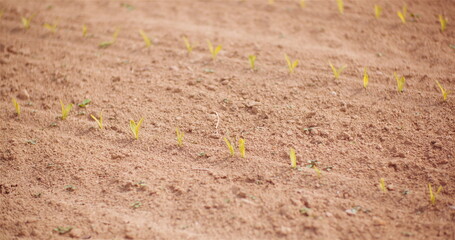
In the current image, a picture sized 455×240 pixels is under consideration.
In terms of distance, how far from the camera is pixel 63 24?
13.6ft

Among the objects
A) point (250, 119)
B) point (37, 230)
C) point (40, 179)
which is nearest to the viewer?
point (37, 230)

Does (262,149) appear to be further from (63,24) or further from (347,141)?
(63,24)

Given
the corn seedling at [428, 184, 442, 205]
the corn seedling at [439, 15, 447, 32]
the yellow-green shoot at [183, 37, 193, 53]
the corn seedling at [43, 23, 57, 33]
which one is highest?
the corn seedling at [439, 15, 447, 32]

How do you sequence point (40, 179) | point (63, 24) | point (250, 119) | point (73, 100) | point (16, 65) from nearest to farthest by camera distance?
1. point (40, 179)
2. point (250, 119)
3. point (73, 100)
4. point (16, 65)
5. point (63, 24)

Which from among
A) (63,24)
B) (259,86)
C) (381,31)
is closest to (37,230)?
(259,86)

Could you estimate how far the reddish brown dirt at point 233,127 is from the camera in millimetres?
2129

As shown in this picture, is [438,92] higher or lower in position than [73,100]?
higher

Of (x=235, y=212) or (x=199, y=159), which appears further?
(x=199, y=159)

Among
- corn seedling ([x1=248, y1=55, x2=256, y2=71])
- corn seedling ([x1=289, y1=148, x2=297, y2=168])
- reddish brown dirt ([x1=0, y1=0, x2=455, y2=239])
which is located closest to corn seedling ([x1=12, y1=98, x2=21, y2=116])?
reddish brown dirt ([x1=0, y1=0, x2=455, y2=239])

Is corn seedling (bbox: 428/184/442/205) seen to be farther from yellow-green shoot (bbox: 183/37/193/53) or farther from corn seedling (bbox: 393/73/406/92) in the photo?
yellow-green shoot (bbox: 183/37/193/53)

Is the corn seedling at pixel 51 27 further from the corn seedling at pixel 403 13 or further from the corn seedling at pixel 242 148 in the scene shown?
the corn seedling at pixel 403 13

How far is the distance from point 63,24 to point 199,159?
2660 mm

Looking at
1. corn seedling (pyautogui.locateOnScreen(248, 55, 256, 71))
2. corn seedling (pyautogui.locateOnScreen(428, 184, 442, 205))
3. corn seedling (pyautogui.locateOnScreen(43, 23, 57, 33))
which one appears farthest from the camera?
corn seedling (pyautogui.locateOnScreen(43, 23, 57, 33))

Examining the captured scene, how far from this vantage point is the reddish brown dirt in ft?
6.98
